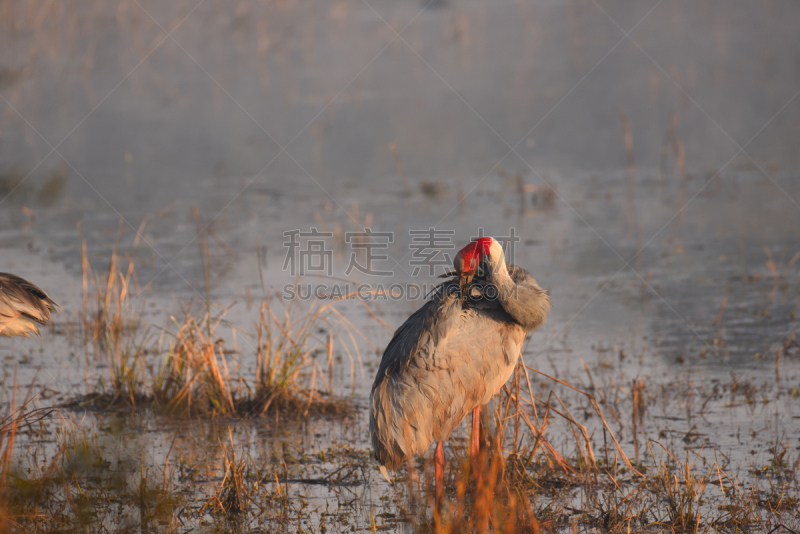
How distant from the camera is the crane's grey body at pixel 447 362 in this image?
16.5ft

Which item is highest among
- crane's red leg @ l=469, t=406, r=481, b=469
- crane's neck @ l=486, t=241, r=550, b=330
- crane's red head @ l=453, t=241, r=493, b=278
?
crane's red head @ l=453, t=241, r=493, b=278

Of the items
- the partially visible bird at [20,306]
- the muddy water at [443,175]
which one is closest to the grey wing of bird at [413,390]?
the muddy water at [443,175]

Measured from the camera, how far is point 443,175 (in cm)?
1376

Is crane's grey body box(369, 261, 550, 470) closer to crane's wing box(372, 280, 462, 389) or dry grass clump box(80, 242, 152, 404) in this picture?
crane's wing box(372, 280, 462, 389)

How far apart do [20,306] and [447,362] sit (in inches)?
105

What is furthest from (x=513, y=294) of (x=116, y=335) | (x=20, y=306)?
(x=116, y=335)

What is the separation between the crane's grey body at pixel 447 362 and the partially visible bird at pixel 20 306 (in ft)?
7.34

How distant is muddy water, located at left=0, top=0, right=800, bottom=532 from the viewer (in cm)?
725

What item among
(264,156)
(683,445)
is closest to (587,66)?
(264,156)

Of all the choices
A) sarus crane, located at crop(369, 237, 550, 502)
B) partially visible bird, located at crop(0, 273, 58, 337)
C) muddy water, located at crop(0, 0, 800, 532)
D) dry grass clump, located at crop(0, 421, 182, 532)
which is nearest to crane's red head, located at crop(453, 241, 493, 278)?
sarus crane, located at crop(369, 237, 550, 502)

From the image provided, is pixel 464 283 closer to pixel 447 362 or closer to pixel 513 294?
pixel 513 294

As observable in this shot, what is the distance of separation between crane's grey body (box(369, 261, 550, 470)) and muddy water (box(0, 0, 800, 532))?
49 centimetres

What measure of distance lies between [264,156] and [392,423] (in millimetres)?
10873

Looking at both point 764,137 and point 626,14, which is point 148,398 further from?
point 626,14
